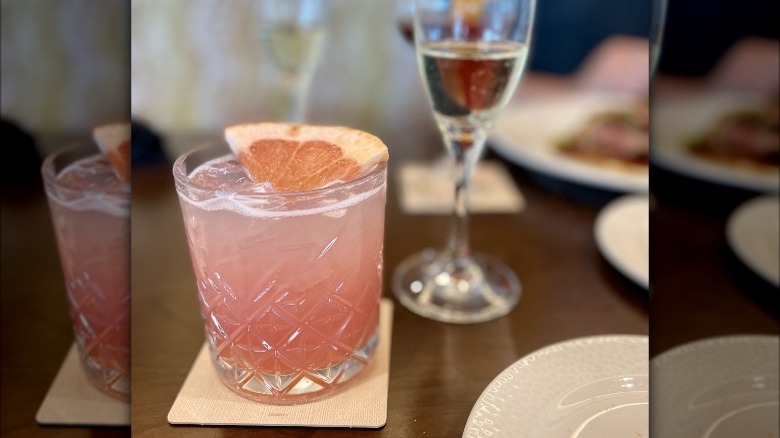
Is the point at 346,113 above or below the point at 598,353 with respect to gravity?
below

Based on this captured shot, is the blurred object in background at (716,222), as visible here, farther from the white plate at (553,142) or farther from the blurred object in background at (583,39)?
the blurred object in background at (583,39)

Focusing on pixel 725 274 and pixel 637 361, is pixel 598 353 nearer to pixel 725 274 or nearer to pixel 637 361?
pixel 637 361

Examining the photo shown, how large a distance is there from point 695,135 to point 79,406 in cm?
32

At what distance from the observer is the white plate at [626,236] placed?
48cm

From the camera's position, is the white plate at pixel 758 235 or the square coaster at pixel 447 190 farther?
the square coaster at pixel 447 190

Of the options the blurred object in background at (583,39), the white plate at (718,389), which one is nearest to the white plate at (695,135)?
the white plate at (718,389)

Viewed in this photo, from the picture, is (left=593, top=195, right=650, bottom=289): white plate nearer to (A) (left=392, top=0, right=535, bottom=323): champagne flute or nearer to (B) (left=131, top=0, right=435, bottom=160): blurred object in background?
(A) (left=392, top=0, right=535, bottom=323): champagne flute

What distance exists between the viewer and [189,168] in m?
0.32

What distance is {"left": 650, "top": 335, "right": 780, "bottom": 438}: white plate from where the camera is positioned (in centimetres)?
29

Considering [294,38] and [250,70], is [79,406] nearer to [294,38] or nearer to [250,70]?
[294,38]

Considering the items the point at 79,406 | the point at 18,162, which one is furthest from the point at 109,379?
the point at 18,162

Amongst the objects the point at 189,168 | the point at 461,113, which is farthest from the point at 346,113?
the point at 189,168

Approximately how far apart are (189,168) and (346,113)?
1.10 meters

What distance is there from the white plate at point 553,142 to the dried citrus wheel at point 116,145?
15.0 inches
